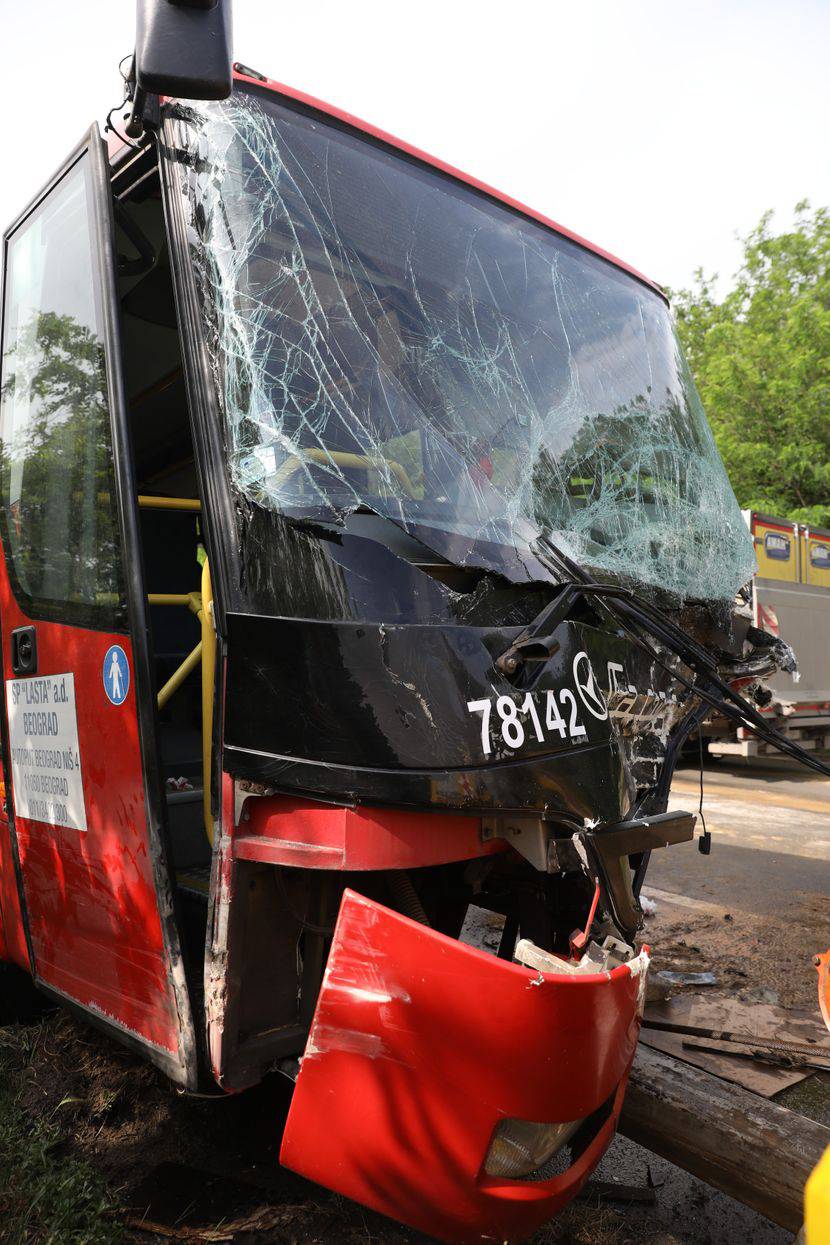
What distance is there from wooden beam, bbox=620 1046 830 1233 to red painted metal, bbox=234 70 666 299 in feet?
8.61

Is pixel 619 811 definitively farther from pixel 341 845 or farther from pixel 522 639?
pixel 341 845

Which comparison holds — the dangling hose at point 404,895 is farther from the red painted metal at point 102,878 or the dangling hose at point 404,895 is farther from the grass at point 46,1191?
the grass at point 46,1191

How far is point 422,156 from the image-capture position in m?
2.65

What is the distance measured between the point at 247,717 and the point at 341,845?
34 centimetres

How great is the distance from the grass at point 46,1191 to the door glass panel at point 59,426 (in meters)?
1.50

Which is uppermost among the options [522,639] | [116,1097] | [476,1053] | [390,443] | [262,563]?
[390,443]

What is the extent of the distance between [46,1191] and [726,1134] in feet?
5.83

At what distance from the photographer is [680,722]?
8.43 feet

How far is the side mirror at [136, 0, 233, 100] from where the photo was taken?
169 centimetres

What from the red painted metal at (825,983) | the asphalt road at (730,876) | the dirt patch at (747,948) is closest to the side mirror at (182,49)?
the red painted metal at (825,983)

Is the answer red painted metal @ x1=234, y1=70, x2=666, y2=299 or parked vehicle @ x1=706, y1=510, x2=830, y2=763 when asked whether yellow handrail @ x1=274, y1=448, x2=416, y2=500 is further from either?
parked vehicle @ x1=706, y1=510, x2=830, y2=763

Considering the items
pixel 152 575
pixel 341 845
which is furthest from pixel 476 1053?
pixel 152 575

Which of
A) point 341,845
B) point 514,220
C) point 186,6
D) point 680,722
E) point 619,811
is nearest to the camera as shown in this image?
point 186,6

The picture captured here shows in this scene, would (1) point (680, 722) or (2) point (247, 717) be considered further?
(1) point (680, 722)
